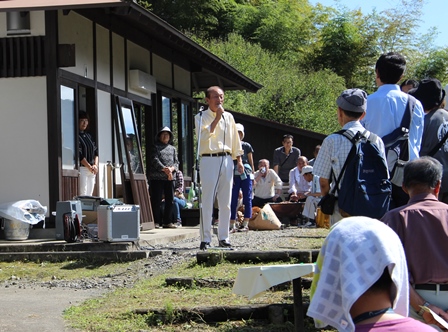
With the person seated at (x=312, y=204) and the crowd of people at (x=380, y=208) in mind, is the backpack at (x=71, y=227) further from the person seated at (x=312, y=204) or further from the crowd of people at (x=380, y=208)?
the person seated at (x=312, y=204)

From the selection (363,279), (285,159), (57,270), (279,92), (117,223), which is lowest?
(57,270)

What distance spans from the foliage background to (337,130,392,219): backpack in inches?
1374

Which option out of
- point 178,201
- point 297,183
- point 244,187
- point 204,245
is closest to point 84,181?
point 244,187

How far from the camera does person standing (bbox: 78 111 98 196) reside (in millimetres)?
12148

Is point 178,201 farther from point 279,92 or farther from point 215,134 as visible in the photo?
point 279,92

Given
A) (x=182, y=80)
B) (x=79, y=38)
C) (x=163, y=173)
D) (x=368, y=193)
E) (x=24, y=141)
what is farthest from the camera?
(x=182, y=80)

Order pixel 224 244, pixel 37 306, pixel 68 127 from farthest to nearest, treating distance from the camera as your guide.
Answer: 1. pixel 68 127
2. pixel 224 244
3. pixel 37 306

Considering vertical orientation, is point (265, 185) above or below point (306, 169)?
below

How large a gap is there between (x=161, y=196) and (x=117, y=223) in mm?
4158

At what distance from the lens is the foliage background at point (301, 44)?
42.3 metres

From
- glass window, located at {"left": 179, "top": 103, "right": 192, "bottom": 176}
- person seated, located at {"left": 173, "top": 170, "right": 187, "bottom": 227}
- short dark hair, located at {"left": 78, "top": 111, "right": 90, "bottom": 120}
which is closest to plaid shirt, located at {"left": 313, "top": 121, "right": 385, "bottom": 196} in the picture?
short dark hair, located at {"left": 78, "top": 111, "right": 90, "bottom": 120}

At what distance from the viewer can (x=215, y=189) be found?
9703 millimetres

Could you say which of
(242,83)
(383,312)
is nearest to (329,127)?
(242,83)

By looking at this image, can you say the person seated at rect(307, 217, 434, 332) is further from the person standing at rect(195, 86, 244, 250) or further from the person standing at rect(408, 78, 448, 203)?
the person standing at rect(195, 86, 244, 250)
